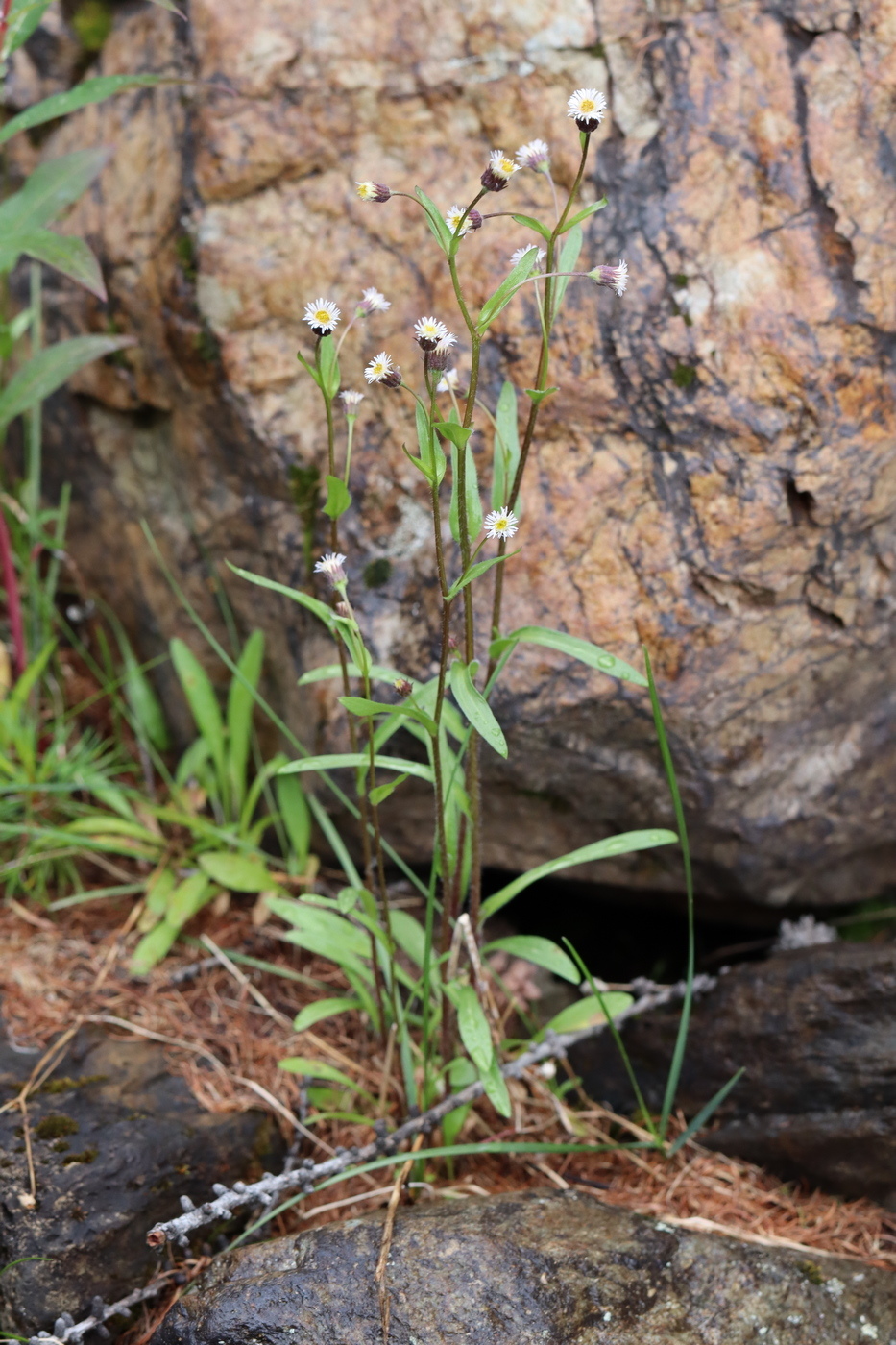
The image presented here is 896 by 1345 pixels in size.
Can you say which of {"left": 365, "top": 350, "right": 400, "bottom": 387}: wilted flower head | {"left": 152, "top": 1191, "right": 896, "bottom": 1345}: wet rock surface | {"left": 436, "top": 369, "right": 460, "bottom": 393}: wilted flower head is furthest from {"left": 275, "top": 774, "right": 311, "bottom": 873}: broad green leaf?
{"left": 365, "top": 350, "right": 400, "bottom": 387}: wilted flower head

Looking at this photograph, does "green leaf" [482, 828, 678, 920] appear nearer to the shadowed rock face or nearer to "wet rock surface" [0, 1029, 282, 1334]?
the shadowed rock face

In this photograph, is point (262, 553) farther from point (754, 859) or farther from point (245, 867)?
point (754, 859)

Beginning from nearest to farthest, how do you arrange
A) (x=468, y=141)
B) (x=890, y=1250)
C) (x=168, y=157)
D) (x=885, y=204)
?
(x=890, y=1250)
(x=885, y=204)
(x=468, y=141)
(x=168, y=157)

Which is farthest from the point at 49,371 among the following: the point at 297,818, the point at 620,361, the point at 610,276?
the point at 610,276

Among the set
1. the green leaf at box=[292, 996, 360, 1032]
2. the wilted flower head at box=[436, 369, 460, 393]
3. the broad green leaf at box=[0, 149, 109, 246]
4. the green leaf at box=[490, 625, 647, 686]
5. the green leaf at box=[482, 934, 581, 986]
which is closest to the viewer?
the wilted flower head at box=[436, 369, 460, 393]

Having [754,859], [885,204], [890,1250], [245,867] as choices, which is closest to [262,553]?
[245,867]

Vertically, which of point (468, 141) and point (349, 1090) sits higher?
point (468, 141)

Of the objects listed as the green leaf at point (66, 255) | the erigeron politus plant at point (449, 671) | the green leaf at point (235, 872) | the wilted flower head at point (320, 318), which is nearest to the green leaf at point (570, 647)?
the erigeron politus plant at point (449, 671)
